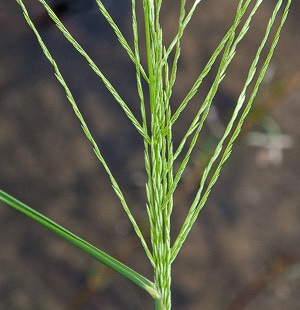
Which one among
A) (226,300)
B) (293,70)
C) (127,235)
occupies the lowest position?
(226,300)

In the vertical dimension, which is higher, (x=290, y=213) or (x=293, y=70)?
(x=293, y=70)

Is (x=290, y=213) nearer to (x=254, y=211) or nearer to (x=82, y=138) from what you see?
(x=254, y=211)

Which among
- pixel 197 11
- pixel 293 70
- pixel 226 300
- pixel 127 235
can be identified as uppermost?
pixel 197 11

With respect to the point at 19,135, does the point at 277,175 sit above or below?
below

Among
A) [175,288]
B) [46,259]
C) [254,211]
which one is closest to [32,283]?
[46,259]

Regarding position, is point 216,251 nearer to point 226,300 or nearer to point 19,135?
point 226,300

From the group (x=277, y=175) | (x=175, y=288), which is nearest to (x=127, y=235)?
(x=175, y=288)
